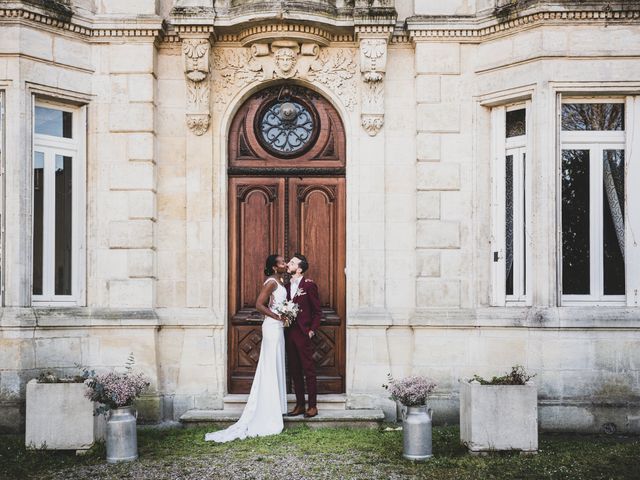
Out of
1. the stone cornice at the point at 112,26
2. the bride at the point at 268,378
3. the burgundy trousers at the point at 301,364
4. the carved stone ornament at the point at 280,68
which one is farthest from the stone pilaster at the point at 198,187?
the burgundy trousers at the point at 301,364

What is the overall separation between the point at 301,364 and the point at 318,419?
26.5 inches

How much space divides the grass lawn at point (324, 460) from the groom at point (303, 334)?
578mm

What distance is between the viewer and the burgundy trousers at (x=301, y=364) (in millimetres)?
9977

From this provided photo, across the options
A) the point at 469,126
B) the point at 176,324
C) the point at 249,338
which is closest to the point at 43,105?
the point at 176,324

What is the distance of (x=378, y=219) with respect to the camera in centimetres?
1063

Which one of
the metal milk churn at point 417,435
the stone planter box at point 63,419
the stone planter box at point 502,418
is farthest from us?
the stone planter box at point 63,419

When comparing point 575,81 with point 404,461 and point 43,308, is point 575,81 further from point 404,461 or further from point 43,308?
point 43,308

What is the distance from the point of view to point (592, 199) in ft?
33.1

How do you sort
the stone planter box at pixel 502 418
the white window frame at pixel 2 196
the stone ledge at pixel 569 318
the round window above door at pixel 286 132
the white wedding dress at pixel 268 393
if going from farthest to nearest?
the round window above door at pixel 286 132
the white window frame at pixel 2 196
the stone ledge at pixel 569 318
the white wedding dress at pixel 268 393
the stone planter box at pixel 502 418

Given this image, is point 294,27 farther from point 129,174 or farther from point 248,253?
point 248,253

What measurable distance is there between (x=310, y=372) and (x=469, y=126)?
361 cm

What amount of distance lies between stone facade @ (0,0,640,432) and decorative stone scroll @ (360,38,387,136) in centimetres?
2

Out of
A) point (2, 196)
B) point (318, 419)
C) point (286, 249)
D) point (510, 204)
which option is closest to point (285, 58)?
point (286, 249)

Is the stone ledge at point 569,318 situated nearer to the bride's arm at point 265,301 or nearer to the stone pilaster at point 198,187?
the bride's arm at point 265,301
